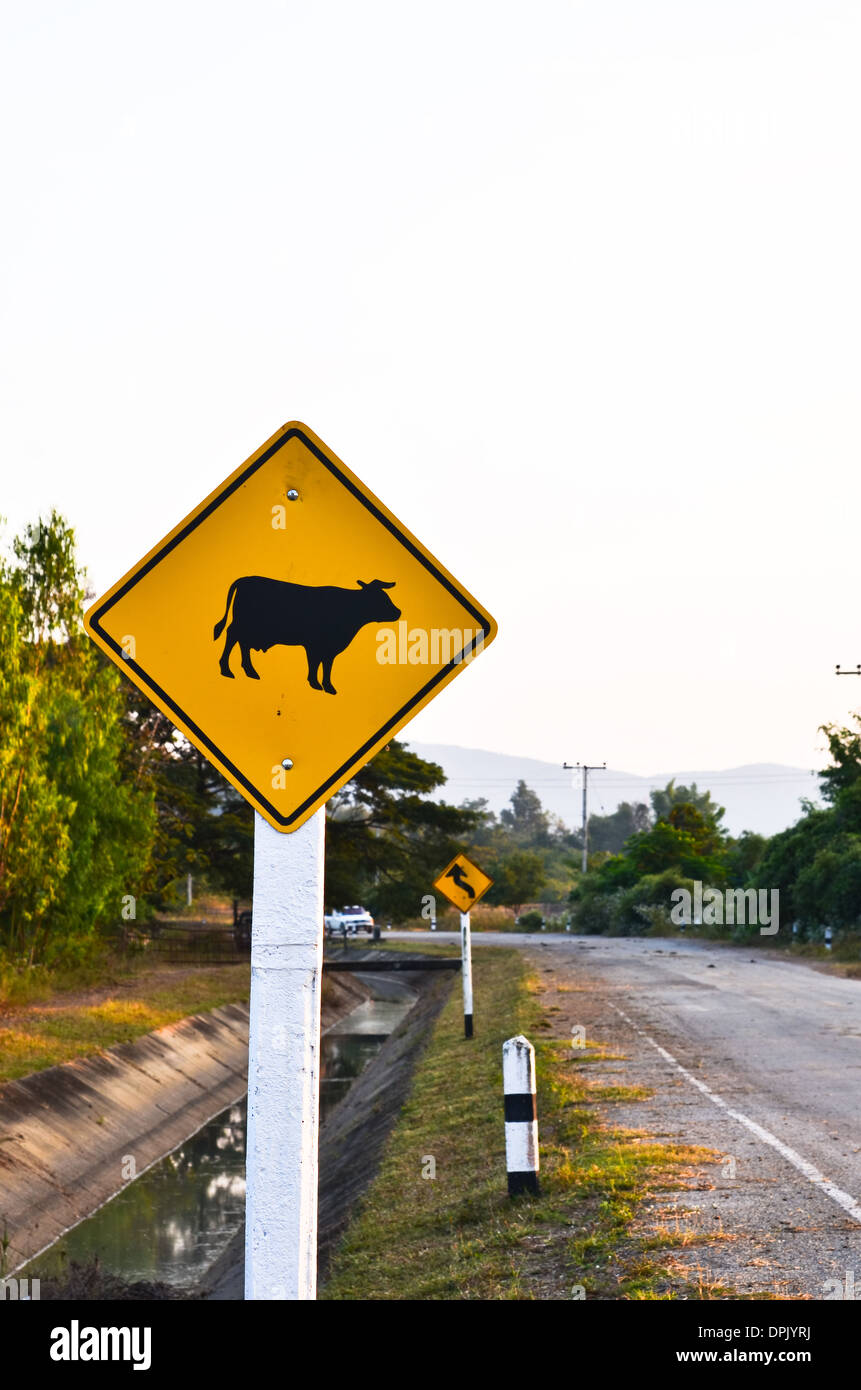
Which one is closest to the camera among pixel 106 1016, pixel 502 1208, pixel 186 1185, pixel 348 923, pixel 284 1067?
pixel 284 1067

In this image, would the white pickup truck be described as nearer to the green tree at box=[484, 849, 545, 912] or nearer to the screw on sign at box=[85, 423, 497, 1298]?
the green tree at box=[484, 849, 545, 912]

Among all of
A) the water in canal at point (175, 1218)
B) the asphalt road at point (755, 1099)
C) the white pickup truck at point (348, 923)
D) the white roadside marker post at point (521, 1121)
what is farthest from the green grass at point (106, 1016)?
the white pickup truck at point (348, 923)

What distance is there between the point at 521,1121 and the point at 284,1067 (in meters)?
6.64

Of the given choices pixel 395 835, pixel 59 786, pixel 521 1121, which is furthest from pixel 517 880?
pixel 521 1121

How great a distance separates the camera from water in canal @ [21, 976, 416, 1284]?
1583 cm

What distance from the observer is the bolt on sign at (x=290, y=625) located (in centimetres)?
326

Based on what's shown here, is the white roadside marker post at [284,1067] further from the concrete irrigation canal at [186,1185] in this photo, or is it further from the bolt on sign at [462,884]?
the bolt on sign at [462,884]

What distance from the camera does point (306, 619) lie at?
3.28 m

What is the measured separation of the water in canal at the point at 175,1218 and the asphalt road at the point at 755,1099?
566 cm

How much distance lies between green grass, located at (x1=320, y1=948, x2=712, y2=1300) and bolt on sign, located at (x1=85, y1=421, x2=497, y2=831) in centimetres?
445

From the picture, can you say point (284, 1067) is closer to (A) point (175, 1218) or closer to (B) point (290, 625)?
(B) point (290, 625)

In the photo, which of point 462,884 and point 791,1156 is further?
point 462,884
